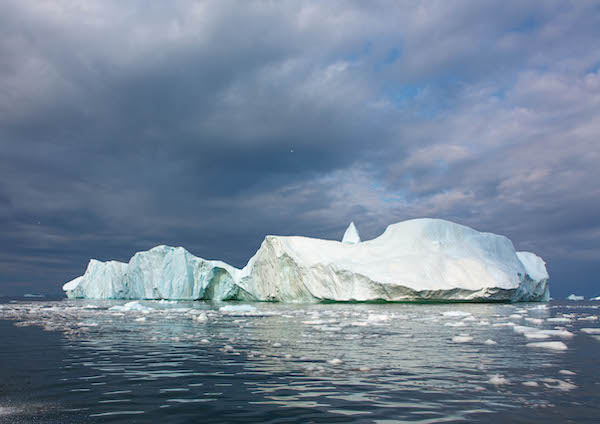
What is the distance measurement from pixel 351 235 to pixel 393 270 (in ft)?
64.8

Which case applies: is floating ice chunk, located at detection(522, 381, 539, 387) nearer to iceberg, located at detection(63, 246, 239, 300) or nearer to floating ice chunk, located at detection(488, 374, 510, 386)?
floating ice chunk, located at detection(488, 374, 510, 386)

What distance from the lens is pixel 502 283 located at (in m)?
31.7

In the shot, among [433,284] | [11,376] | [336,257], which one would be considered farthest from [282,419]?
[336,257]

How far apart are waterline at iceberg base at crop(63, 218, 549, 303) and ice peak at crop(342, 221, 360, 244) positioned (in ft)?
39.0

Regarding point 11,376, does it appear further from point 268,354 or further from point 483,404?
point 483,404

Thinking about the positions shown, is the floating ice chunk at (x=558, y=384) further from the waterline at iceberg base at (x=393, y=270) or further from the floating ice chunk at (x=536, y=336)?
the waterline at iceberg base at (x=393, y=270)

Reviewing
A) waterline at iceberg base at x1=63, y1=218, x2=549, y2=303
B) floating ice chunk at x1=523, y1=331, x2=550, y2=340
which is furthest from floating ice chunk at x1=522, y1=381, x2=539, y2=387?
waterline at iceberg base at x1=63, y1=218, x2=549, y2=303

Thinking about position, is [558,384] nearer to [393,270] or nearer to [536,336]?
[536,336]

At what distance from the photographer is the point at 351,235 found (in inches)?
2037

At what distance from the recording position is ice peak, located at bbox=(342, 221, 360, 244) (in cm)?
5123

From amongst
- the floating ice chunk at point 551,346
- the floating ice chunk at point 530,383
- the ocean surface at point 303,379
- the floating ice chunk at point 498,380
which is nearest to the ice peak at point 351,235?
the ocean surface at point 303,379

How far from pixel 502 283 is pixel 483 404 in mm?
31075

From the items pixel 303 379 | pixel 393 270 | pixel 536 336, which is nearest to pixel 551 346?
pixel 536 336

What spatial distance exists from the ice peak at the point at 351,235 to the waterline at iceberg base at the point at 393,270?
39.0 feet
